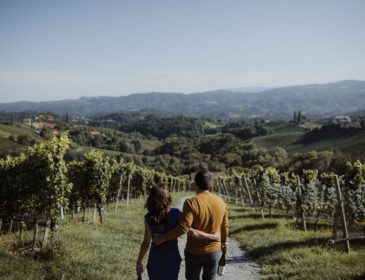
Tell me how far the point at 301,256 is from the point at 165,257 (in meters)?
6.80

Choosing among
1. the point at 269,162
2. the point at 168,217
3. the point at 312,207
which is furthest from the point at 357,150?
the point at 168,217

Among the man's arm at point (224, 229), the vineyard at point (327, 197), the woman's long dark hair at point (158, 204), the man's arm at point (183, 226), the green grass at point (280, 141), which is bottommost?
the green grass at point (280, 141)

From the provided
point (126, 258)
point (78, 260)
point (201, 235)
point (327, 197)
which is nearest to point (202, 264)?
point (201, 235)

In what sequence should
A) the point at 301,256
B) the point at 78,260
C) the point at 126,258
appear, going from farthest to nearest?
1. the point at 126,258
2. the point at 301,256
3. the point at 78,260

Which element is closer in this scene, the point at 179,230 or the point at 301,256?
the point at 179,230

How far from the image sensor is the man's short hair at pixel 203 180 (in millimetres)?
6113

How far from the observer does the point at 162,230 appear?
5910mm

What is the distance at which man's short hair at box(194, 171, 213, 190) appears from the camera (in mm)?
6113

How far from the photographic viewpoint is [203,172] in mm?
6195

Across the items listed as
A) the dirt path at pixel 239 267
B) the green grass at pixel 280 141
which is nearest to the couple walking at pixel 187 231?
the dirt path at pixel 239 267

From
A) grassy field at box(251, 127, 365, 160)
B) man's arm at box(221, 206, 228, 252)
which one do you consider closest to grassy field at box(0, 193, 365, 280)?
man's arm at box(221, 206, 228, 252)

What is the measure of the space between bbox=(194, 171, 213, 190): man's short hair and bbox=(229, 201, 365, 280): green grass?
4494 millimetres

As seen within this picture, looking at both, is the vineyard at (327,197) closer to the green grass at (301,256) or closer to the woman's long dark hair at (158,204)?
the green grass at (301,256)

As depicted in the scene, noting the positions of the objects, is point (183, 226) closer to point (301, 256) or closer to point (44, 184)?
point (301, 256)
